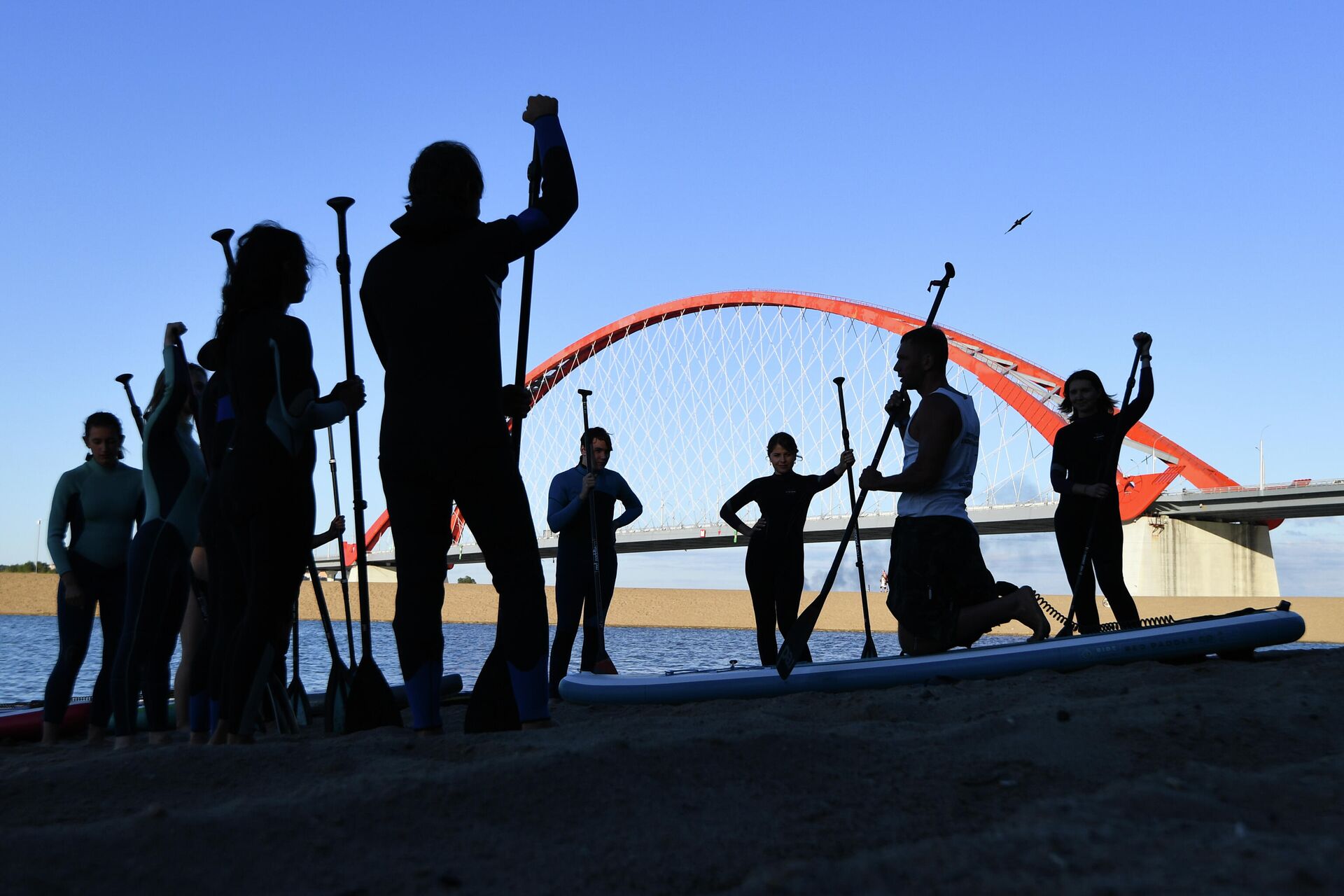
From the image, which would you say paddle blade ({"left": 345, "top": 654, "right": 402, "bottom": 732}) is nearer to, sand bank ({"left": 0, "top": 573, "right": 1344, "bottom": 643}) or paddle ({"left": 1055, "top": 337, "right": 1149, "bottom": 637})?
paddle ({"left": 1055, "top": 337, "right": 1149, "bottom": 637})

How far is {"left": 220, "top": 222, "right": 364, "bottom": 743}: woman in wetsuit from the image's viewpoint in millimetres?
2717

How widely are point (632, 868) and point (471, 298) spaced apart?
1614 mm

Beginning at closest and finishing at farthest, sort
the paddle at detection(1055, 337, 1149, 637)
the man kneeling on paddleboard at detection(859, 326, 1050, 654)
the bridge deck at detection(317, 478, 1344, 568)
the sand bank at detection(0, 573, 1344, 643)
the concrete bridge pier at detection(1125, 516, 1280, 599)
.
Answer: the man kneeling on paddleboard at detection(859, 326, 1050, 654), the paddle at detection(1055, 337, 1149, 637), the bridge deck at detection(317, 478, 1344, 568), the concrete bridge pier at detection(1125, 516, 1280, 599), the sand bank at detection(0, 573, 1344, 643)

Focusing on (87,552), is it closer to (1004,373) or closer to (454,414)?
(454,414)

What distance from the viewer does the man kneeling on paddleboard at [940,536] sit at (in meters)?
3.84

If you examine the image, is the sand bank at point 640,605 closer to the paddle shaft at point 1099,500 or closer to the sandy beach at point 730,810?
the paddle shaft at point 1099,500

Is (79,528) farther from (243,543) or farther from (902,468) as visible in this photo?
(902,468)

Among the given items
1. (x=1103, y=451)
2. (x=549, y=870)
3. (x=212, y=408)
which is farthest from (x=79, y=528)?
(x=1103, y=451)

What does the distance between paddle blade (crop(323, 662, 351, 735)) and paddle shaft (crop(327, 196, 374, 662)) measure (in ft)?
0.78

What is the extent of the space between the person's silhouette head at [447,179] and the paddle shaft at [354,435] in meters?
0.55

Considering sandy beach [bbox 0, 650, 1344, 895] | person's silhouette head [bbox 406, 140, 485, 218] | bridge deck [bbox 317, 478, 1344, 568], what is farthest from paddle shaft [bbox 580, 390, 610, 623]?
bridge deck [bbox 317, 478, 1344, 568]

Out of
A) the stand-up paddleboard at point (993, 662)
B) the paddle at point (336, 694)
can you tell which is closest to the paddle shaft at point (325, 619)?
the paddle at point (336, 694)

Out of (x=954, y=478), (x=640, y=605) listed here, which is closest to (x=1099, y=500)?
(x=954, y=478)

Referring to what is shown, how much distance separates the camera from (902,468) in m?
3.95
